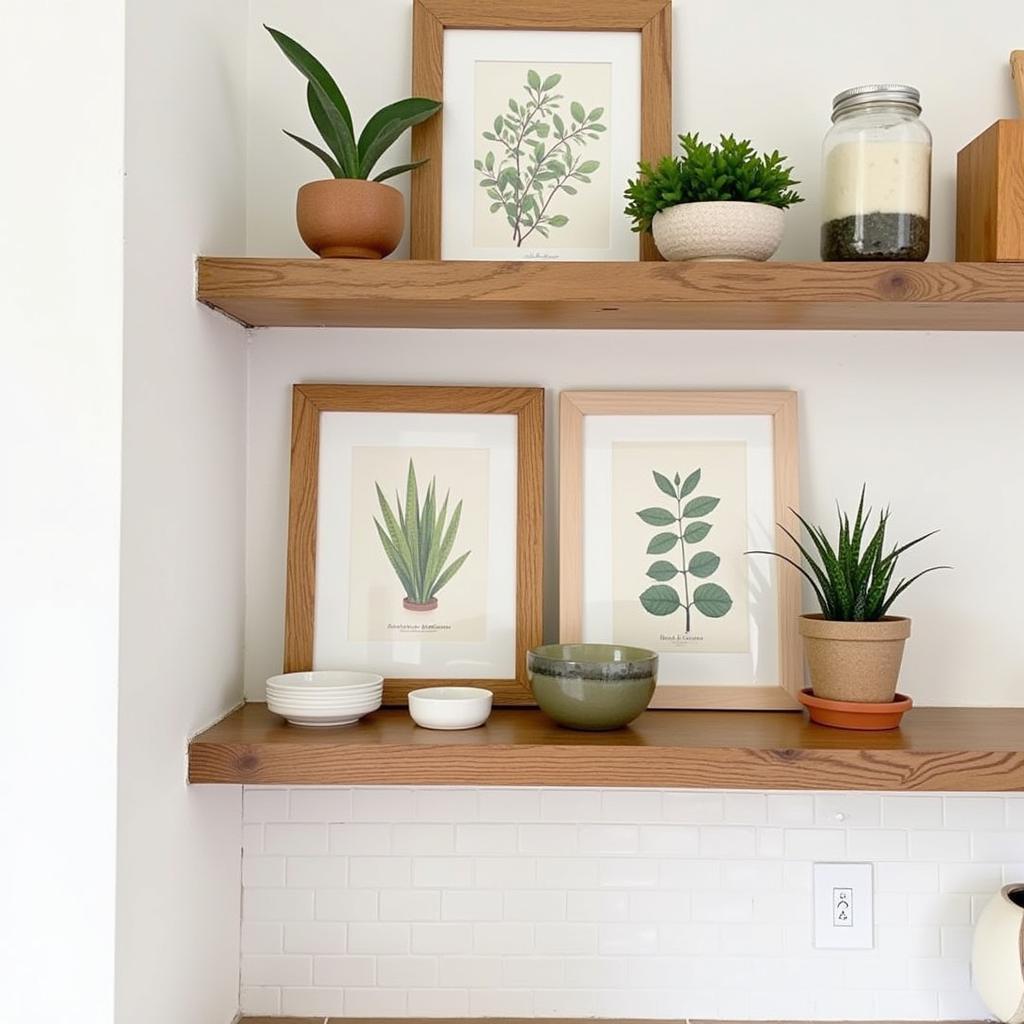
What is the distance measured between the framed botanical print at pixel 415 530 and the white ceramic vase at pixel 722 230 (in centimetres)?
29

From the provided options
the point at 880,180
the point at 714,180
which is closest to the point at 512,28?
the point at 714,180

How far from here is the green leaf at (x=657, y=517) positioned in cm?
141

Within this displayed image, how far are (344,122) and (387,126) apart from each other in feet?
0.18

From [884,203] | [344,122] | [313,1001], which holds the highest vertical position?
[344,122]

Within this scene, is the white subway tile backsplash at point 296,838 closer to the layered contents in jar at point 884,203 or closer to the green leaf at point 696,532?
the green leaf at point 696,532

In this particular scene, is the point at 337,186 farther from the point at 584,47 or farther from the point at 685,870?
the point at 685,870

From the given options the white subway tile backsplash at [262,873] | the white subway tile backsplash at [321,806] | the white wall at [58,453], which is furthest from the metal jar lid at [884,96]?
the white subway tile backsplash at [262,873]

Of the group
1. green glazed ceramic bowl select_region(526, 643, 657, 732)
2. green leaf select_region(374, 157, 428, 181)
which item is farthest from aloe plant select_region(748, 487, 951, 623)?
green leaf select_region(374, 157, 428, 181)

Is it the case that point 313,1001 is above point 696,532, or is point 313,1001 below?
below

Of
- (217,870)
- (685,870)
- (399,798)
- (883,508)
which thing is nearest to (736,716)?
(685,870)

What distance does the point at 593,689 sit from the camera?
1.20m

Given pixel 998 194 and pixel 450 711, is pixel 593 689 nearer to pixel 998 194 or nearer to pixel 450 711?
pixel 450 711

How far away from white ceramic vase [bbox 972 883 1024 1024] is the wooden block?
2.59 feet

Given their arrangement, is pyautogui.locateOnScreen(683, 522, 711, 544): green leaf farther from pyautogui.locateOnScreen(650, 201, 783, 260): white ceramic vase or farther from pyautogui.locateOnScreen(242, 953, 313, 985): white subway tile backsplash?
pyautogui.locateOnScreen(242, 953, 313, 985): white subway tile backsplash
